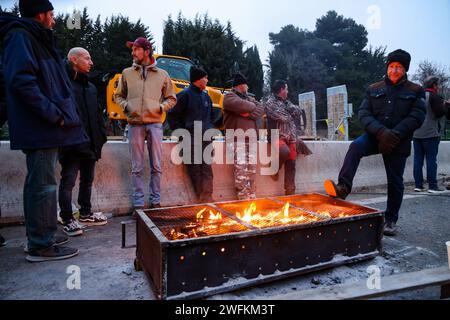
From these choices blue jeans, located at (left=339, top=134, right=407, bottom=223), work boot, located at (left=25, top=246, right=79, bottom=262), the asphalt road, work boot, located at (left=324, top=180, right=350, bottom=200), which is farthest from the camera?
blue jeans, located at (left=339, top=134, right=407, bottom=223)

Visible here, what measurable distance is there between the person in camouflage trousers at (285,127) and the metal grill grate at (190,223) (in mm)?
2912

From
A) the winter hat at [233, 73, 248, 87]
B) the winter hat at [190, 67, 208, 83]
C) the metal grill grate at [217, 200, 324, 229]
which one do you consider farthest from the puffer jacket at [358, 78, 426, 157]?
the winter hat at [190, 67, 208, 83]

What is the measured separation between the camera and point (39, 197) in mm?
3238

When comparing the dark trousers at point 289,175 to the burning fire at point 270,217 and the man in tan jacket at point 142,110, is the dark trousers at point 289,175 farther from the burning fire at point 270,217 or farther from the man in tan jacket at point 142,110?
the burning fire at point 270,217

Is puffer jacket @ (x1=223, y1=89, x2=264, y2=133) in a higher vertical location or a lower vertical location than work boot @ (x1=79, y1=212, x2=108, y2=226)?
higher

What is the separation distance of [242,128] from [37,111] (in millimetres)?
3201

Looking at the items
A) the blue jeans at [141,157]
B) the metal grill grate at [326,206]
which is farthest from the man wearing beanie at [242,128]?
the metal grill grate at [326,206]

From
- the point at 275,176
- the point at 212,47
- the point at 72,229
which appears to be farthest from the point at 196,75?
the point at 212,47

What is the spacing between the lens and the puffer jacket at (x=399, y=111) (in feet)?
13.7

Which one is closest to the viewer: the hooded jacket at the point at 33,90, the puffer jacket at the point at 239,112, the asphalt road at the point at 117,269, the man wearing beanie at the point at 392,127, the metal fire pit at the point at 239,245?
the metal fire pit at the point at 239,245

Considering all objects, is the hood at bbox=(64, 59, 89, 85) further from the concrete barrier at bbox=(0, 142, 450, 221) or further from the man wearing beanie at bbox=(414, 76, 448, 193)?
the man wearing beanie at bbox=(414, 76, 448, 193)

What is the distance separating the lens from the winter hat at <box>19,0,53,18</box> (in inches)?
130

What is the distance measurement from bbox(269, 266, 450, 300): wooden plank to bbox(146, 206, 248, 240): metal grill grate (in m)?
0.74
